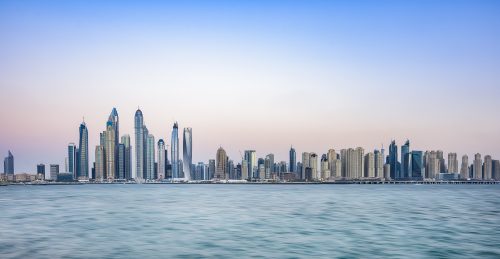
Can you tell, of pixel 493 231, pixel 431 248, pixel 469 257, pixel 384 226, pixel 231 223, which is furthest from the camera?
pixel 231 223

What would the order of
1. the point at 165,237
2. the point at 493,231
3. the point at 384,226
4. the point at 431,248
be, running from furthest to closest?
1. the point at 384,226
2. the point at 493,231
3. the point at 165,237
4. the point at 431,248

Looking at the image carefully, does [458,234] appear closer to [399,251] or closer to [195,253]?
[399,251]

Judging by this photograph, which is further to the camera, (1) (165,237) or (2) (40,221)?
(2) (40,221)

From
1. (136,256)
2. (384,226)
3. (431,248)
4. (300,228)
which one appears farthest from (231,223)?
(431,248)

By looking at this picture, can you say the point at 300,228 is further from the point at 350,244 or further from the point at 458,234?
the point at 458,234

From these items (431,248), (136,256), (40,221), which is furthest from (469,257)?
(40,221)

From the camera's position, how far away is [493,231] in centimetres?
4344

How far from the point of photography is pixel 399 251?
106 feet

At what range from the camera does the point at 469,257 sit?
30.7 m

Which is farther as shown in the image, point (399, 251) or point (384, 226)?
point (384, 226)

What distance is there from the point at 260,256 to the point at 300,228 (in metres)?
15.8

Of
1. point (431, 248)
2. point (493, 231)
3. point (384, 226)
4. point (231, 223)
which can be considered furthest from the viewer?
point (231, 223)

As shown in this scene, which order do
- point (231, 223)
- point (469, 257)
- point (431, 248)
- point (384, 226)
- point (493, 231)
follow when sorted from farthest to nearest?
point (231, 223)
point (384, 226)
point (493, 231)
point (431, 248)
point (469, 257)

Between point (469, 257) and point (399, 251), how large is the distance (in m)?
4.87
